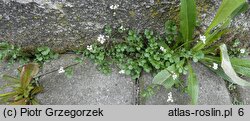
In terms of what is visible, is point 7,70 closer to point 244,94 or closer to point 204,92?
point 204,92

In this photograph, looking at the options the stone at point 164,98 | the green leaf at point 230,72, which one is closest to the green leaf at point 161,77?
the stone at point 164,98

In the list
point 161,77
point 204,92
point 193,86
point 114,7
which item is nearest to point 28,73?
point 114,7

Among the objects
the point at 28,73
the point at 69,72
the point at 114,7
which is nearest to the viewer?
the point at 114,7

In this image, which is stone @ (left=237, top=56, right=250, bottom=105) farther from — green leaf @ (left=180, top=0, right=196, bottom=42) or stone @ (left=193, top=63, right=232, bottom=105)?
green leaf @ (left=180, top=0, right=196, bottom=42)

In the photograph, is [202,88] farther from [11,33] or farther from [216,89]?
[11,33]

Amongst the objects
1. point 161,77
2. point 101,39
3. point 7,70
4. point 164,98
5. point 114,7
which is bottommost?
point 164,98
